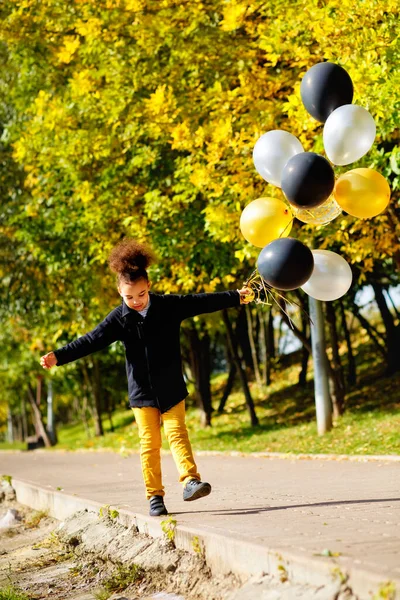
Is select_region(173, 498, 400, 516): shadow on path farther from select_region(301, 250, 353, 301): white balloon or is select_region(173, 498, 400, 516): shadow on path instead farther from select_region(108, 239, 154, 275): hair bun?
select_region(108, 239, 154, 275): hair bun

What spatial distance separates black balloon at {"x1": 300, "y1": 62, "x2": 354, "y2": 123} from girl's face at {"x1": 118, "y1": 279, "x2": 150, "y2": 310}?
2242 millimetres

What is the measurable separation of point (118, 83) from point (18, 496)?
Answer: 6237mm

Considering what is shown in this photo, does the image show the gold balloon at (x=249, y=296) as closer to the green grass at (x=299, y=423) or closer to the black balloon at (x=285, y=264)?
the black balloon at (x=285, y=264)

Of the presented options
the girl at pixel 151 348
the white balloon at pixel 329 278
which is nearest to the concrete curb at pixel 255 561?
the girl at pixel 151 348

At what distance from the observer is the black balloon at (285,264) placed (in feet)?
18.4

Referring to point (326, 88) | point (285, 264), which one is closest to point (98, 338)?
point (285, 264)

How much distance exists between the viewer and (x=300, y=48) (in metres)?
9.31

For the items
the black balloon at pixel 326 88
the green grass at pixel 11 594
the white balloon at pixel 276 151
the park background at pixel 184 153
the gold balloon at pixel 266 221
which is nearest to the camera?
the green grass at pixel 11 594

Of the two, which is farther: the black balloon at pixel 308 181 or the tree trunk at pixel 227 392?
the tree trunk at pixel 227 392

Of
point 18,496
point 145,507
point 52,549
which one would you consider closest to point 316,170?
point 145,507

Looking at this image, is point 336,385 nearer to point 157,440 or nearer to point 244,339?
point 157,440

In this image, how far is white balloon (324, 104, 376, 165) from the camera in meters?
6.37

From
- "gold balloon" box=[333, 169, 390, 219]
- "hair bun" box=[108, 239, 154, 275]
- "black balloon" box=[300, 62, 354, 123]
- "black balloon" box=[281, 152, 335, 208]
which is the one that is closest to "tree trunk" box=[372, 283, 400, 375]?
"black balloon" box=[300, 62, 354, 123]

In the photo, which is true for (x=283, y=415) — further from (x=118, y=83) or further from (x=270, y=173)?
(x=270, y=173)
